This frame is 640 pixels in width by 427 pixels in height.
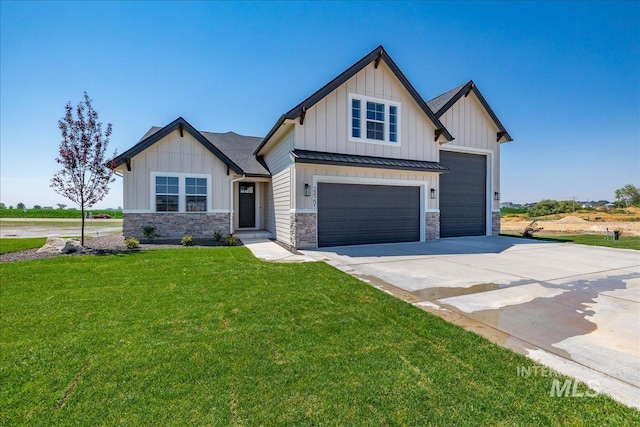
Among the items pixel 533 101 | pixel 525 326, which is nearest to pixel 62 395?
pixel 525 326

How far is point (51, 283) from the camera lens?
5.68 meters

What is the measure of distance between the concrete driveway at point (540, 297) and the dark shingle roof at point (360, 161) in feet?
10.4

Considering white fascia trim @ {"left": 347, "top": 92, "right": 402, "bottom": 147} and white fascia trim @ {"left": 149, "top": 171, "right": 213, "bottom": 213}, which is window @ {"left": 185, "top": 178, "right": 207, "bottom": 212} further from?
white fascia trim @ {"left": 347, "top": 92, "right": 402, "bottom": 147}

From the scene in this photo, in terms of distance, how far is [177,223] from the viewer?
1193 centimetres

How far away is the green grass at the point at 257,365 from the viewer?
2105 mm

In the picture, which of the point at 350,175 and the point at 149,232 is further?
the point at 149,232

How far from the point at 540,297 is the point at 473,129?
11.6 metres

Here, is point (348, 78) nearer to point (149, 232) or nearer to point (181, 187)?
point (181, 187)

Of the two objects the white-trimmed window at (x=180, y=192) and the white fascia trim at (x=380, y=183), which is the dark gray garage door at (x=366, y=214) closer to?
the white fascia trim at (x=380, y=183)

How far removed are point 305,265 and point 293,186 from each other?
3586 mm

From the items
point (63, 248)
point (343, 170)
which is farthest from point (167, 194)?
point (343, 170)

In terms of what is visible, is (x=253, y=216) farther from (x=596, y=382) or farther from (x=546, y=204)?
(x=546, y=204)

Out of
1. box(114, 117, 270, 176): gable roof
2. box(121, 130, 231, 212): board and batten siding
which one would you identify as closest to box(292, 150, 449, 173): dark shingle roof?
box(114, 117, 270, 176): gable roof

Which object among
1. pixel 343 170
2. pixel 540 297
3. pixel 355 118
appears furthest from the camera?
pixel 355 118
